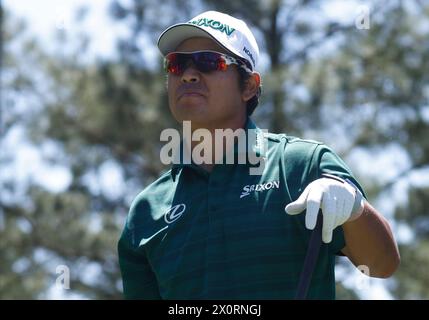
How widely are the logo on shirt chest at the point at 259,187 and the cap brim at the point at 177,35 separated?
611 mm

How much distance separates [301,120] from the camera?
13008mm

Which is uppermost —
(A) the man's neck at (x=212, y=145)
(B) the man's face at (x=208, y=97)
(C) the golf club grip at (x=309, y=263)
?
(B) the man's face at (x=208, y=97)

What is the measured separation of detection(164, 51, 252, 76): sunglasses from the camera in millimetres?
4359

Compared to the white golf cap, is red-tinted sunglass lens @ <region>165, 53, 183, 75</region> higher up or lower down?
lower down

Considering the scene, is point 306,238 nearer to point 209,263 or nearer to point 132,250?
point 209,263

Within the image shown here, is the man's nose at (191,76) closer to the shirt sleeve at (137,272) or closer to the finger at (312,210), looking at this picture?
the shirt sleeve at (137,272)

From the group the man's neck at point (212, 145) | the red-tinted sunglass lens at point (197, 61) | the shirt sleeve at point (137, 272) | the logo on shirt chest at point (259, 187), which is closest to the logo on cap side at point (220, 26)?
the red-tinted sunglass lens at point (197, 61)

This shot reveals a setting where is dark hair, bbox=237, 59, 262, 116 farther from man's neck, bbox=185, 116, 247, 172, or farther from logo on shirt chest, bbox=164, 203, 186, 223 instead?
Result: logo on shirt chest, bbox=164, 203, 186, 223

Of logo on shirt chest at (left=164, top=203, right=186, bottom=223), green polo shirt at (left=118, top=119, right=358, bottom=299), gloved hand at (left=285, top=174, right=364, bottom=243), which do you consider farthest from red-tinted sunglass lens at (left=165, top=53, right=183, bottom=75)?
gloved hand at (left=285, top=174, right=364, bottom=243)

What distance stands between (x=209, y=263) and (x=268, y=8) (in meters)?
10.5

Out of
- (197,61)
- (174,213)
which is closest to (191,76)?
(197,61)

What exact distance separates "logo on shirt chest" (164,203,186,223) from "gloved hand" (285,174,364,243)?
2.02 feet

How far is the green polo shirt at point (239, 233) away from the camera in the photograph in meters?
3.91

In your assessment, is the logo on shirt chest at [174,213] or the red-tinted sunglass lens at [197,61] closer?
the logo on shirt chest at [174,213]
